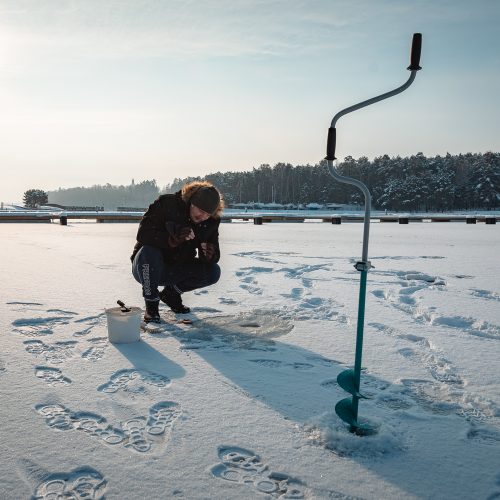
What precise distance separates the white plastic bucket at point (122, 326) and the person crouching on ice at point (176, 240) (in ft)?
1.59

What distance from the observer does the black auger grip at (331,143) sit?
1733 mm

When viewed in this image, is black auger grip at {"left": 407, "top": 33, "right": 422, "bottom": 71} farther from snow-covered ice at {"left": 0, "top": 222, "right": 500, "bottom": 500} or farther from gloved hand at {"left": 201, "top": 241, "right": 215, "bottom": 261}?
gloved hand at {"left": 201, "top": 241, "right": 215, "bottom": 261}

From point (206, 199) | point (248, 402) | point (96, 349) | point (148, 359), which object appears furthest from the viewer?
point (206, 199)

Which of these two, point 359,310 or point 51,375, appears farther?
point 51,375

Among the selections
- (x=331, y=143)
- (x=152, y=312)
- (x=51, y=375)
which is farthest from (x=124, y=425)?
(x=152, y=312)

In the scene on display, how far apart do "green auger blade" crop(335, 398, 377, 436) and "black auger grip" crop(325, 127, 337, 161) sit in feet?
3.29

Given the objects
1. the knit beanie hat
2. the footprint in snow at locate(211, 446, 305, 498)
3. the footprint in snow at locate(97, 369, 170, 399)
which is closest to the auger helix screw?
the footprint in snow at locate(211, 446, 305, 498)

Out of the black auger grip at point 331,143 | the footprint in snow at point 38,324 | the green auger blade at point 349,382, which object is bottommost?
the footprint in snow at point 38,324

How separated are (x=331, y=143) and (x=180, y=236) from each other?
5.11 ft

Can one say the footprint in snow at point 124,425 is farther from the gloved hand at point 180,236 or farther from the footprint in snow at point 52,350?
the gloved hand at point 180,236

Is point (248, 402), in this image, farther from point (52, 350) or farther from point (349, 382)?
point (52, 350)

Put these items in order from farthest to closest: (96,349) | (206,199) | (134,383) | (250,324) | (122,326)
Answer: (250,324) < (206,199) < (122,326) < (96,349) < (134,383)

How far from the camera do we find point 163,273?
328cm

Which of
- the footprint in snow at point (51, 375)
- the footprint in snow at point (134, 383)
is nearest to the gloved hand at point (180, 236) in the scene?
the footprint in snow at point (134, 383)
